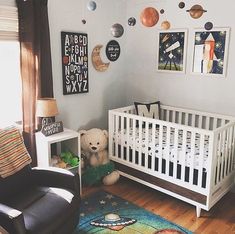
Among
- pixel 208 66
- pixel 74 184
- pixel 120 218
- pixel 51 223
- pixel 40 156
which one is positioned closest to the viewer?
pixel 51 223

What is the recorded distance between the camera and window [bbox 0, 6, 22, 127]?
289 centimetres

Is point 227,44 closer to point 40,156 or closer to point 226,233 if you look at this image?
point 226,233

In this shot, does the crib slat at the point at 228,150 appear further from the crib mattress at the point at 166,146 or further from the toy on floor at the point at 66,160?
the toy on floor at the point at 66,160

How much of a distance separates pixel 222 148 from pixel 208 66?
3.31ft

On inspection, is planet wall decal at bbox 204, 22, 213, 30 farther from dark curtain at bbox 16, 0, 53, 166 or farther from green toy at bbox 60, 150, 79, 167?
green toy at bbox 60, 150, 79, 167

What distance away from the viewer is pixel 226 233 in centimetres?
264

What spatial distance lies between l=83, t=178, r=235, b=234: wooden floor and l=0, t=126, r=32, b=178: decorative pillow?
1.03m

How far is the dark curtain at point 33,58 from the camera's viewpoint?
2887mm

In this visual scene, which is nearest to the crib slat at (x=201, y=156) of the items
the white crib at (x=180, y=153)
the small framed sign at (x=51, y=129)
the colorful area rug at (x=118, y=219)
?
the white crib at (x=180, y=153)

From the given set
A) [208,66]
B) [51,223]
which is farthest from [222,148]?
[51,223]

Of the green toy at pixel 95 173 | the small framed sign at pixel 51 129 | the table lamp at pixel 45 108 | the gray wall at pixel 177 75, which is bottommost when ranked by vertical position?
the green toy at pixel 95 173

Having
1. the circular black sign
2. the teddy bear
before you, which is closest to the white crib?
the teddy bear

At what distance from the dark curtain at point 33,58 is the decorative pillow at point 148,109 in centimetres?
118

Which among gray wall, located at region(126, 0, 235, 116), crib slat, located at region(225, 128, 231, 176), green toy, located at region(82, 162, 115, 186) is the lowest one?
green toy, located at region(82, 162, 115, 186)
